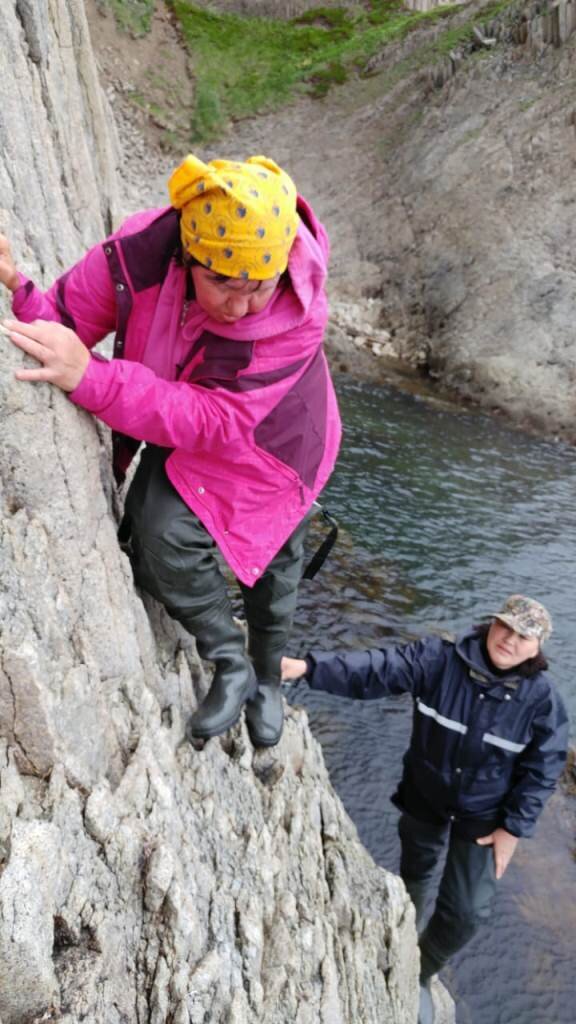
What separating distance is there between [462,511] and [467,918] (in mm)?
11105

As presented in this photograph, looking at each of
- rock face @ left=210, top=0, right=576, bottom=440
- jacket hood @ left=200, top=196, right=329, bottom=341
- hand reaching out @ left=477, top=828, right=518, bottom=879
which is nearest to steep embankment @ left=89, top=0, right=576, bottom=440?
rock face @ left=210, top=0, right=576, bottom=440

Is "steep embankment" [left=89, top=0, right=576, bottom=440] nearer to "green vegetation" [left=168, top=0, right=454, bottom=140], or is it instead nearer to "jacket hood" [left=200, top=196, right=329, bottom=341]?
"green vegetation" [left=168, top=0, right=454, bottom=140]

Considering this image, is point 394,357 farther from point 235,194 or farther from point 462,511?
point 235,194

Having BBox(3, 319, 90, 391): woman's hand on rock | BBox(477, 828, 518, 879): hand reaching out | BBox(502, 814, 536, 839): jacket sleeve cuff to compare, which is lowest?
BBox(477, 828, 518, 879): hand reaching out

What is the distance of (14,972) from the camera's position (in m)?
2.52

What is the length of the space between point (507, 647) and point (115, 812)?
3422 millimetres

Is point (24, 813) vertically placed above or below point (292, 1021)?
above

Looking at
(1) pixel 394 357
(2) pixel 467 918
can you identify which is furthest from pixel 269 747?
(1) pixel 394 357

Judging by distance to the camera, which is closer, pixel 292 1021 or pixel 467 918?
pixel 292 1021

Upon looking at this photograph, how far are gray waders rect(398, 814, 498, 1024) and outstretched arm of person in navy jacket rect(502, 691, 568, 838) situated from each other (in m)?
0.51

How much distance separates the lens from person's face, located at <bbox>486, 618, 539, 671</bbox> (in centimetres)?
562

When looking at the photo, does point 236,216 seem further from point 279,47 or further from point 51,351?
point 279,47

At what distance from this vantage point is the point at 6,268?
313 cm

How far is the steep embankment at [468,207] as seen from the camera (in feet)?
82.6
